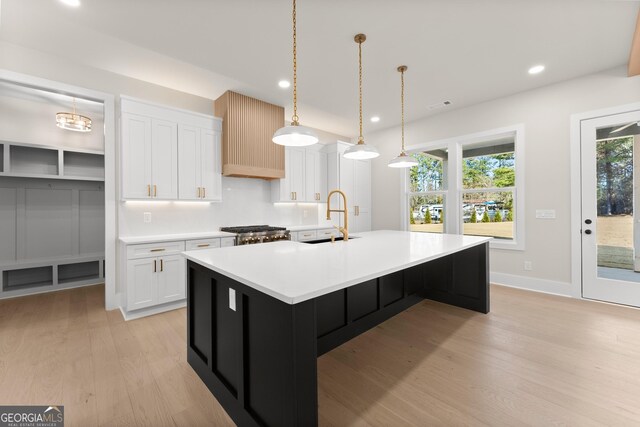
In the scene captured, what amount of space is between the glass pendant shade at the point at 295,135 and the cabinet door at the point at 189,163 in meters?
2.00

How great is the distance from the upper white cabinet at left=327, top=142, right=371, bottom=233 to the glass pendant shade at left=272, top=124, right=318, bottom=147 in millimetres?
3055

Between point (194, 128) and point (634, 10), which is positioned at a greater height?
point (634, 10)

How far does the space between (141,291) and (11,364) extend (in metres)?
1.04

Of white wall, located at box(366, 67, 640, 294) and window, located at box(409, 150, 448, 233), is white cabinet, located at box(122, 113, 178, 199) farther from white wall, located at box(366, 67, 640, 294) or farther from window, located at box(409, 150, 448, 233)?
white wall, located at box(366, 67, 640, 294)

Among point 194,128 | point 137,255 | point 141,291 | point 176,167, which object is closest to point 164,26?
point 194,128

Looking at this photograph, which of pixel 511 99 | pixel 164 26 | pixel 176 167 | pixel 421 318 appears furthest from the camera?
pixel 511 99

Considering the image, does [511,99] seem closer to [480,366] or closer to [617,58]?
[617,58]

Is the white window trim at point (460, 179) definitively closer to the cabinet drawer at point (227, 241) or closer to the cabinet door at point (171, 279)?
the cabinet drawer at point (227, 241)

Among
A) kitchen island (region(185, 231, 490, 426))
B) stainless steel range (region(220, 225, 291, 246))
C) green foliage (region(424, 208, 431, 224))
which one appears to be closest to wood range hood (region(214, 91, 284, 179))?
stainless steel range (region(220, 225, 291, 246))

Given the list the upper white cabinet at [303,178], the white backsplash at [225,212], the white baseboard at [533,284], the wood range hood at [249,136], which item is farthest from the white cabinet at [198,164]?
the white baseboard at [533,284]

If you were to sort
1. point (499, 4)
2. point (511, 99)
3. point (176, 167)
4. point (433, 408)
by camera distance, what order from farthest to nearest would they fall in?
point (511, 99)
point (176, 167)
point (499, 4)
point (433, 408)

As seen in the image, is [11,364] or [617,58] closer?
[11,364]

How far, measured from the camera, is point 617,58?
10.0 feet

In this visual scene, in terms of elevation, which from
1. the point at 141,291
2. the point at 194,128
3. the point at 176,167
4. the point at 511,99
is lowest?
the point at 141,291
